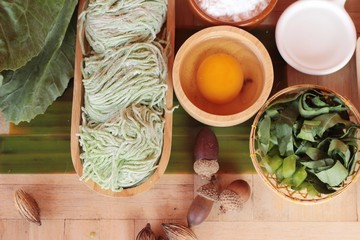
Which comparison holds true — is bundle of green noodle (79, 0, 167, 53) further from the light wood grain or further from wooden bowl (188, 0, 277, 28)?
the light wood grain

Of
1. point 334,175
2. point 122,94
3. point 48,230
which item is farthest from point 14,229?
point 334,175

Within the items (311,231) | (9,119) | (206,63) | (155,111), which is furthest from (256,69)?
(9,119)

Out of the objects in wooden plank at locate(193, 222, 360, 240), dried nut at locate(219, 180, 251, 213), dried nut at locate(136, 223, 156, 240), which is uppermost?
dried nut at locate(219, 180, 251, 213)

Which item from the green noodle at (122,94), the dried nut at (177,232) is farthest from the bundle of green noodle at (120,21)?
the dried nut at (177,232)

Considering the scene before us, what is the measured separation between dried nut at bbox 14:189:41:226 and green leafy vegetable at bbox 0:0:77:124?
0.14 m

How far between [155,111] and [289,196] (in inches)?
10.9

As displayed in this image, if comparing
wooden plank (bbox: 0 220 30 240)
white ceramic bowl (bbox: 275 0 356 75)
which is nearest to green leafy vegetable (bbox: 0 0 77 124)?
wooden plank (bbox: 0 220 30 240)

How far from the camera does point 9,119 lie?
97 cm

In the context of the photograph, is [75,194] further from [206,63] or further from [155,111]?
[206,63]

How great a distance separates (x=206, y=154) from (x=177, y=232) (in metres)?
0.15

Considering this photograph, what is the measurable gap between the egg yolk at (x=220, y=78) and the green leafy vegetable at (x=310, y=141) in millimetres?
76

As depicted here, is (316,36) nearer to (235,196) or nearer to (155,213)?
(235,196)

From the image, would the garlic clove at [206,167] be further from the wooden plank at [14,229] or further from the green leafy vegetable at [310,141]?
the wooden plank at [14,229]

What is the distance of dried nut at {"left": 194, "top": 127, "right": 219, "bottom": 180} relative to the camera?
0.94 meters
